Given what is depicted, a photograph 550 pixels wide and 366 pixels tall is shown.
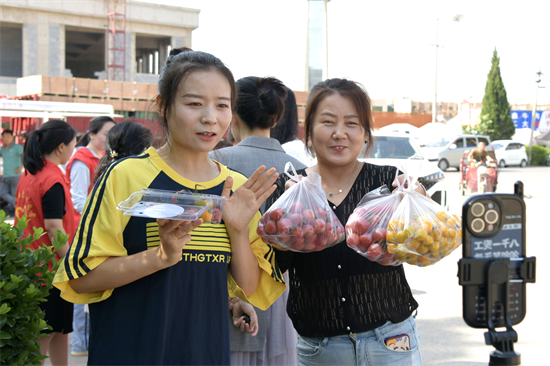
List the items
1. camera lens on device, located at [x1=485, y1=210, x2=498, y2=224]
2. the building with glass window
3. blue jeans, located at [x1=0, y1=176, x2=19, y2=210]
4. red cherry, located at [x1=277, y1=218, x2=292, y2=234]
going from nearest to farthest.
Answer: camera lens on device, located at [x1=485, y1=210, x2=498, y2=224], red cherry, located at [x1=277, y1=218, x2=292, y2=234], blue jeans, located at [x1=0, y1=176, x2=19, y2=210], the building with glass window

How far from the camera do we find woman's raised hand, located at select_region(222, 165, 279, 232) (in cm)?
165

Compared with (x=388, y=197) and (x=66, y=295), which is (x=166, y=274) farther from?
(x=388, y=197)

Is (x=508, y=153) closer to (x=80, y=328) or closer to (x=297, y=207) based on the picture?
(x=80, y=328)

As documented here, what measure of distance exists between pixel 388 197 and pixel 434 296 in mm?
4052

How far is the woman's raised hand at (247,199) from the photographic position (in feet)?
5.42

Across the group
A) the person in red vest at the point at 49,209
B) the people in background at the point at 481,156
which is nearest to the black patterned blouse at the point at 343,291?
the person in red vest at the point at 49,209

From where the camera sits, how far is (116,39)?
33.2 meters

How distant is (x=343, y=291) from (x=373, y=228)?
0.31m

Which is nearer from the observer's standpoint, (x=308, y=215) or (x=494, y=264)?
(x=494, y=264)

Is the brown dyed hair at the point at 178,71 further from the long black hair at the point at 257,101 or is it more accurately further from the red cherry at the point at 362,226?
the long black hair at the point at 257,101

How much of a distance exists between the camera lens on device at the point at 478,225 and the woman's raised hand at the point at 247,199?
0.64 m

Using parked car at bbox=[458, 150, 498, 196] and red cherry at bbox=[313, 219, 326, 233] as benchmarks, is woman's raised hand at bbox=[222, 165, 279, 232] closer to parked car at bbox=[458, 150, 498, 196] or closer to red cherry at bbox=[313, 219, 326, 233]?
red cherry at bbox=[313, 219, 326, 233]

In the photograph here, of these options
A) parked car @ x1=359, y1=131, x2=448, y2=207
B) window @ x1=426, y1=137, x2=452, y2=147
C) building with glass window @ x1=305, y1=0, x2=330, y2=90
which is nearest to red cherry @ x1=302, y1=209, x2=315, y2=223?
parked car @ x1=359, y1=131, x2=448, y2=207

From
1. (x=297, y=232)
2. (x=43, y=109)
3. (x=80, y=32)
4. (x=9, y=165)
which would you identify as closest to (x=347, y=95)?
(x=297, y=232)
